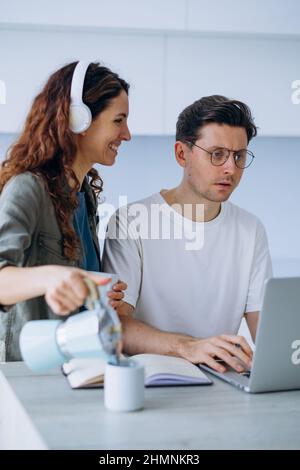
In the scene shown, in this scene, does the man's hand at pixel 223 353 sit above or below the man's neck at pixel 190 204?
below

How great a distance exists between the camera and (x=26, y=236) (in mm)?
1585

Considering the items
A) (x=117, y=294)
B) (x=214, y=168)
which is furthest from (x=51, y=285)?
(x=214, y=168)

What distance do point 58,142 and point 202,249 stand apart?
0.52 meters

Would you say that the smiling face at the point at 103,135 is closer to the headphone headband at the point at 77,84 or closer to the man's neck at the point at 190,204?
the headphone headband at the point at 77,84

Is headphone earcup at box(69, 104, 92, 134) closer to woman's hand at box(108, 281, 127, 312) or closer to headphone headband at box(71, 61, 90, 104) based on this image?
headphone headband at box(71, 61, 90, 104)

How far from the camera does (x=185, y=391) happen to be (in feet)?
4.76

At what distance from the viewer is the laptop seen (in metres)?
1.37

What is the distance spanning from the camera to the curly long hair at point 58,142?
1825 mm

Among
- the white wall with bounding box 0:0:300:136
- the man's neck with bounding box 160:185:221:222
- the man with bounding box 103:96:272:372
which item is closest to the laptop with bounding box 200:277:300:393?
the man with bounding box 103:96:272:372

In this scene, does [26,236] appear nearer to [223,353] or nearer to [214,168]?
[223,353]

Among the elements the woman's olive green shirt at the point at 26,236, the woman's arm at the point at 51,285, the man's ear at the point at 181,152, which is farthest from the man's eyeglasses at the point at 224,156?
the woman's arm at the point at 51,285

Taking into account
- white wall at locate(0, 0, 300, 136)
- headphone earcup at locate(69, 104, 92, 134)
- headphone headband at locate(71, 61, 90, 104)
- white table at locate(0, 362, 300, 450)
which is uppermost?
white wall at locate(0, 0, 300, 136)

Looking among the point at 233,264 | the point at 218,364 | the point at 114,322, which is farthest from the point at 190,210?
the point at 114,322

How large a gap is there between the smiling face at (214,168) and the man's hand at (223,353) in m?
0.56
